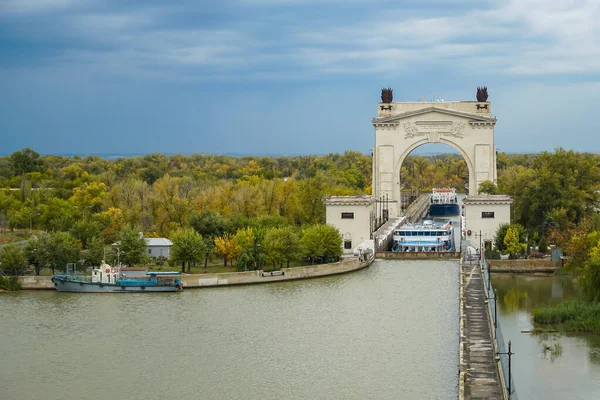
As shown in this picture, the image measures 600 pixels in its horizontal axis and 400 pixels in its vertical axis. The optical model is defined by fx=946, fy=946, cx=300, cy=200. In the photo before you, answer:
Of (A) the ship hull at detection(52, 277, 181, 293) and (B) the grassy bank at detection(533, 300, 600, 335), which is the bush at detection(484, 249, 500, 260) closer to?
(B) the grassy bank at detection(533, 300, 600, 335)

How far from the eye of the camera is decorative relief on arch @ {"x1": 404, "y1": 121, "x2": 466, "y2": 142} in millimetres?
61500

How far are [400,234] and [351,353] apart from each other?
1034 inches

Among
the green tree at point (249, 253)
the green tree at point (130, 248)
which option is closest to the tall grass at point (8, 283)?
the green tree at point (130, 248)

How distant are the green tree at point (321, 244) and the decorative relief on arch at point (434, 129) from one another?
18.3 meters

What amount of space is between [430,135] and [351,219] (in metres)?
13.7

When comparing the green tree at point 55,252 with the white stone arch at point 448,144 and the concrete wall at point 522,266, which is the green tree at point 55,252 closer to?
the concrete wall at point 522,266

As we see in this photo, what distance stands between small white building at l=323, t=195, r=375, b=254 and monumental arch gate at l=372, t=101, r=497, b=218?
12.4 m

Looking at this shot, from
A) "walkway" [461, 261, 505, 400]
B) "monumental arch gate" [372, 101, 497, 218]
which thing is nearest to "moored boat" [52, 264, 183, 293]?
"walkway" [461, 261, 505, 400]

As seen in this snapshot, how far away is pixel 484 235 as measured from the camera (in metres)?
51.1

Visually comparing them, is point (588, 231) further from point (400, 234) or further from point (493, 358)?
point (493, 358)

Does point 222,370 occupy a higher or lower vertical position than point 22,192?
lower

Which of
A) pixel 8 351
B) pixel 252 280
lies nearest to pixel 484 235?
pixel 252 280

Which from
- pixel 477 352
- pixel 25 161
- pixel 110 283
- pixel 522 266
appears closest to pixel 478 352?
pixel 477 352

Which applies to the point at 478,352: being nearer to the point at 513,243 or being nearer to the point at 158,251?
the point at 513,243
